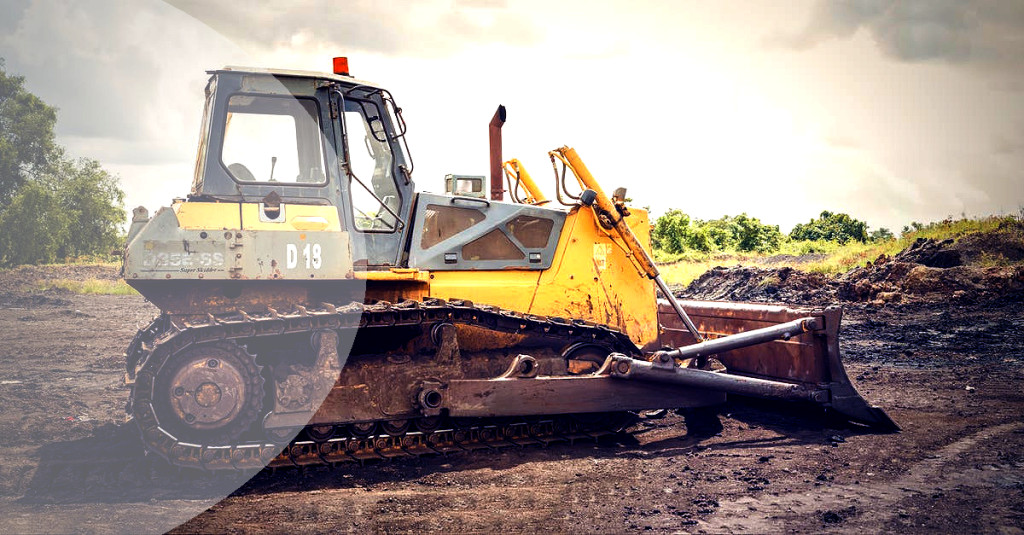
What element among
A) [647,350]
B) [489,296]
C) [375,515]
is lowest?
[375,515]

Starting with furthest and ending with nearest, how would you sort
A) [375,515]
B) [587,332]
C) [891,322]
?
[891,322] < [587,332] < [375,515]

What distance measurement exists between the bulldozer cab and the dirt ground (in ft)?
6.68

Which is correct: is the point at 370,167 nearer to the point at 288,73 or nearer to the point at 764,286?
the point at 288,73

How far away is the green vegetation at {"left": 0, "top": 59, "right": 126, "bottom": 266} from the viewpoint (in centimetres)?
746

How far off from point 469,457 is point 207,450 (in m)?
1.96

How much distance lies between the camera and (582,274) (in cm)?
729

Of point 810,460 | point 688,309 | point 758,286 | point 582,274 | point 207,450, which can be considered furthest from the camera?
point 758,286

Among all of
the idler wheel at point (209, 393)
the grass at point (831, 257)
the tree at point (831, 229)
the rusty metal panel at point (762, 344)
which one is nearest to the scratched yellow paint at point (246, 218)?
the idler wheel at point (209, 393)

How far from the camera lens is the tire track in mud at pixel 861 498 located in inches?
186

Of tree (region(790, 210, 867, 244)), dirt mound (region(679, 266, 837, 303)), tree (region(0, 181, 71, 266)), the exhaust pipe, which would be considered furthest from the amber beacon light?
tree (region(790, 210, 867, 244))

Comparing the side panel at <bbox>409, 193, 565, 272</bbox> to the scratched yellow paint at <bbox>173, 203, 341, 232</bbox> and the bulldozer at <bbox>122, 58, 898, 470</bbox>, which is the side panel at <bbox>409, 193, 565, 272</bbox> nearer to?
the bulldozer at <bbox>122, 58, 898, 470</bbox>

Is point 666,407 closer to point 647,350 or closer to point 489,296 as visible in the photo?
point 647,350

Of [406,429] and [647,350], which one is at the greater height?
[647,350]

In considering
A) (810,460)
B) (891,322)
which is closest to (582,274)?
(810,460)
